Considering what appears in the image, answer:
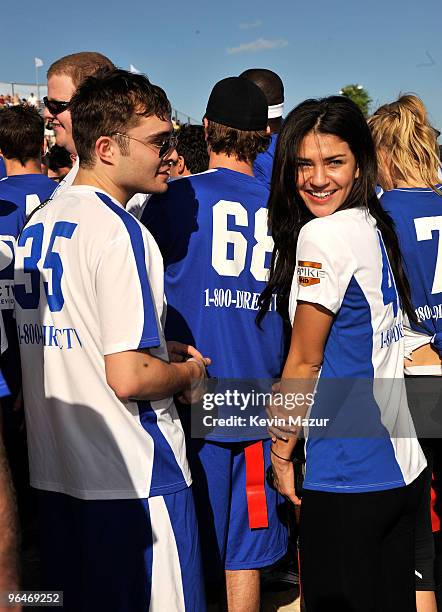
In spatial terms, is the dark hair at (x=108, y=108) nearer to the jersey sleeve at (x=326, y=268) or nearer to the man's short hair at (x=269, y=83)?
the jersey sleeve at (x=326, y=268)

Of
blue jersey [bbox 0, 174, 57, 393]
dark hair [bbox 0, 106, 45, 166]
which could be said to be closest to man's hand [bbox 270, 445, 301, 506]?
blue jersey [bbox 0, 174, 57, 393]

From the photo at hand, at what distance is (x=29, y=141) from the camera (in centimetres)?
455

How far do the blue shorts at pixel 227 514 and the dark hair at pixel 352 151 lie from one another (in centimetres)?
89

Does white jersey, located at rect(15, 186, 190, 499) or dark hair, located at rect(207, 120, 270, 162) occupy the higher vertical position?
dark hair, located at rect(207, 120, 270, 162)

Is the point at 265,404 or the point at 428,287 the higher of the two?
the point at 428,287

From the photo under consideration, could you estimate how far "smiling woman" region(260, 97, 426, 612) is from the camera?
7.25 feet

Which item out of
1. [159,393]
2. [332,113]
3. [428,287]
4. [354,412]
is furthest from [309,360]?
[428,287]

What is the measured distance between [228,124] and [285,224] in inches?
23.7

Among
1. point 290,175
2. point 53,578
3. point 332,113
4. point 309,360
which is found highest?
point 332,113

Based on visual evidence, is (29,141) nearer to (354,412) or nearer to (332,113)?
(332,113)

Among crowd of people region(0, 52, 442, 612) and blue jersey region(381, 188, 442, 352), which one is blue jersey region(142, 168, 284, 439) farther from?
blue jersey region(381, 188, 442, 352)

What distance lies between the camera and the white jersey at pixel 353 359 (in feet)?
7.17

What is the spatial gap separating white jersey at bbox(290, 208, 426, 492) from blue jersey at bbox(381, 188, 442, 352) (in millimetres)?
740

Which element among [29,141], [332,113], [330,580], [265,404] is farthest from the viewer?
[29,141]
